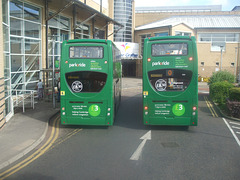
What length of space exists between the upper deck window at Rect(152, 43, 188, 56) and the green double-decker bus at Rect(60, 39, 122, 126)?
5.73 ft

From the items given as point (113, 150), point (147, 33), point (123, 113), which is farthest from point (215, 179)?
point (147, 33)

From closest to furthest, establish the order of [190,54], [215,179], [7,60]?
[215,179] → [190,54] → [7,60]

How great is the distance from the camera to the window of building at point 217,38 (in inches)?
1721

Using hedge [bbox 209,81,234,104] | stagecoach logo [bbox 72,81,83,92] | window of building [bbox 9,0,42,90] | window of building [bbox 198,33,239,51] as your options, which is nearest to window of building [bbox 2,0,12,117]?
stagecoach logo [bbox 72,81,83,92]

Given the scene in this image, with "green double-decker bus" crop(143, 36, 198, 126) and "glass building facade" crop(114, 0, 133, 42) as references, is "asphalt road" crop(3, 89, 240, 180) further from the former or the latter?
"glass building facade" crop(114, 0, 133, 42)

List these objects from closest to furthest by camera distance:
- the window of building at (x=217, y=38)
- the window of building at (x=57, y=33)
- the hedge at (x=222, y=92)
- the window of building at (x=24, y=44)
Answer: the hedge at (x=222, y=92) < the window of building at (x=24, y=44) < the window of building at (x=57, y=33) < the window of building at (x=217, y=38)

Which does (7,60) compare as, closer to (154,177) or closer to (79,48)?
(79,48)

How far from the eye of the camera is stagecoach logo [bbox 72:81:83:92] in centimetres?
968

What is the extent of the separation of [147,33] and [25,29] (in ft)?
106

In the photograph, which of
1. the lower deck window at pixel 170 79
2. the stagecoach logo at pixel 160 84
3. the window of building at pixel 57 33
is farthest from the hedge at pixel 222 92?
the window of building at pixel 57 33

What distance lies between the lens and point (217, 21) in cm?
4756

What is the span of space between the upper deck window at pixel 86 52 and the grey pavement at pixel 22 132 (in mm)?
3163

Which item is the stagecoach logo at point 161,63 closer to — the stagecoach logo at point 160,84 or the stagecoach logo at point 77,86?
the stagecoach logo at point 160,84

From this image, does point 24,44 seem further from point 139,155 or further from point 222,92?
point 222,92
